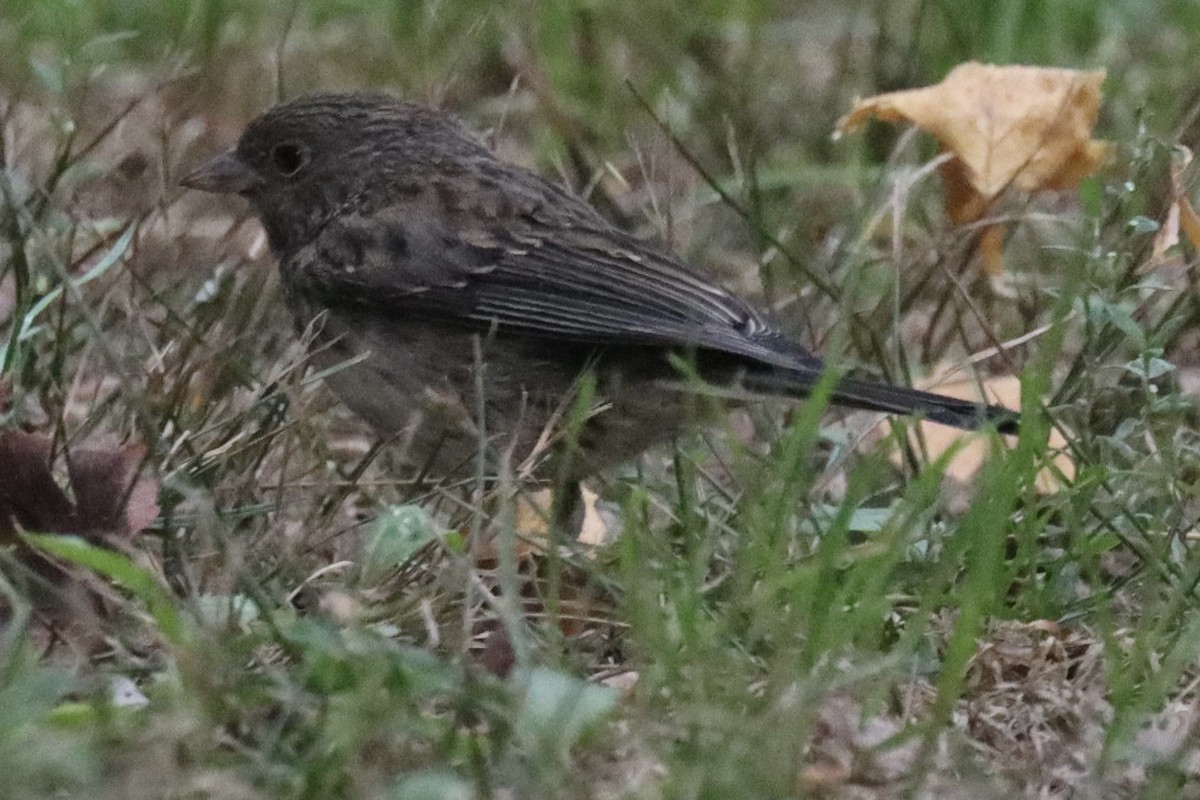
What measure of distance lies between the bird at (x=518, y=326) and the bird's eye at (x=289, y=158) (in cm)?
14

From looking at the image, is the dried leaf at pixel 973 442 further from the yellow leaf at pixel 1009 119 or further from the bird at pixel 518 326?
the yellow leaf at pixel 1009 119

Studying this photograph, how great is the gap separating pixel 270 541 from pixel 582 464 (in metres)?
0.71

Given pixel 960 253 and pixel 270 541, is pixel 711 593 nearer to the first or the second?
pixel 270 541

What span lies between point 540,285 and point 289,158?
765mm

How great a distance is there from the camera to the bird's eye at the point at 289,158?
4051mm

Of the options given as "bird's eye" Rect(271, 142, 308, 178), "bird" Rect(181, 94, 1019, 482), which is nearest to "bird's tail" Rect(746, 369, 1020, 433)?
"bird" Rect(181, 94, 1019, 482)

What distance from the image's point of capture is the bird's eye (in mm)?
4051

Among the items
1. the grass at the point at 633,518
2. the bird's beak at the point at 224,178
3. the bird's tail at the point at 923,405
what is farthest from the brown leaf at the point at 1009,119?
the bird's beak at the point at 224,178

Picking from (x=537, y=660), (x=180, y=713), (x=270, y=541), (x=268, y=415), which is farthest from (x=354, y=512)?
(x=180, y=713)

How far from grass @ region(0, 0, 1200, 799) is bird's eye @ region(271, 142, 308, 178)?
0.80ft

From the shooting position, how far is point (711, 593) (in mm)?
2977

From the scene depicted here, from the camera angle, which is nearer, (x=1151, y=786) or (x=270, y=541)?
(x=1151, y=786)

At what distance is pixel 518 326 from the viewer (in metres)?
3.54

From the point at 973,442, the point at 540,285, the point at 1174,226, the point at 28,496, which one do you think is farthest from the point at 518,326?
the point at 1174,226
